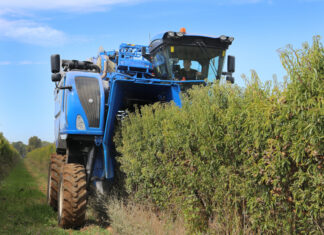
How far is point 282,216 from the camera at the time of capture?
12.3 feet

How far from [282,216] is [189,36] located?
5.07 meters

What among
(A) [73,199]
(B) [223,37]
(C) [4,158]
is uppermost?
(B) [223,37]

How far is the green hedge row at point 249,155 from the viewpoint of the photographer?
10.6ft

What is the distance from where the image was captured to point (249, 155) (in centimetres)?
395

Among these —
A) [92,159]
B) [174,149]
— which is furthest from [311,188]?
[92,159]

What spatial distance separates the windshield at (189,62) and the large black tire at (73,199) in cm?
284

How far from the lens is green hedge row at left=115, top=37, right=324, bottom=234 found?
323 centimetres

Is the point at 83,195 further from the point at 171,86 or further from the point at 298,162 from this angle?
the point at 298,162

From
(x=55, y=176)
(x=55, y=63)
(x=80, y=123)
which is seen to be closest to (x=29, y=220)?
(x=55, y=176)

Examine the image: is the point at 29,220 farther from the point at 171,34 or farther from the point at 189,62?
the point at 171,34

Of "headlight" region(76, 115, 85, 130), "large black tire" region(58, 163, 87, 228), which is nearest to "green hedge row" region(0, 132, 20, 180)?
"headlight" region(76, 115, 85, 130)

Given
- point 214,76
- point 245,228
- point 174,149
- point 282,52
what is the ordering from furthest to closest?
point 214,76 → point 174,149 → point 245,228 → point 282,52

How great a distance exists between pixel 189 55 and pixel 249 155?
14.9 feet

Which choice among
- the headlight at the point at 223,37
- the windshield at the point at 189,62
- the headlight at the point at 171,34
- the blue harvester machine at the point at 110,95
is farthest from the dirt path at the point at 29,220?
the headlight at the point at 223,37
